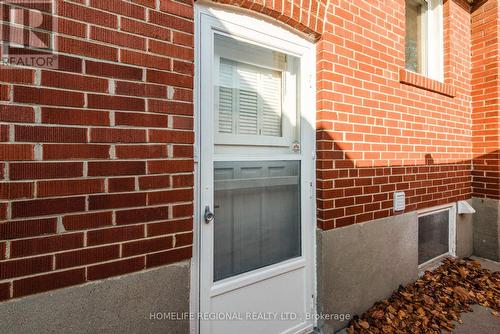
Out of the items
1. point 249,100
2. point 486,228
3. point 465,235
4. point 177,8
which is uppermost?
point 177,8

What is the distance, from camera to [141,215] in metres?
1.48

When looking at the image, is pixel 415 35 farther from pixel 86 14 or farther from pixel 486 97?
pixel 86 14

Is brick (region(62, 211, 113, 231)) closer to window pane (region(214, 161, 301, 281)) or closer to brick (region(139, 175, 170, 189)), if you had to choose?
brick (region(139, 175, 170, 189))

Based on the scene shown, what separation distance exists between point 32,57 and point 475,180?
16.5 feet

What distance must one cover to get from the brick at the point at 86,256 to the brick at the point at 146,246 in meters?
0.04

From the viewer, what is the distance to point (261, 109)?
215 centimetres

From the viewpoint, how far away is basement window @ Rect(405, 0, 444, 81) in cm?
348

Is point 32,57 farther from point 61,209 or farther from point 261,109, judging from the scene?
point 261,109

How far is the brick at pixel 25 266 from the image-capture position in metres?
1.17

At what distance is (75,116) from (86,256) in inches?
27.3

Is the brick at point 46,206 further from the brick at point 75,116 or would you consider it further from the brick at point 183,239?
the brick at point 183,239

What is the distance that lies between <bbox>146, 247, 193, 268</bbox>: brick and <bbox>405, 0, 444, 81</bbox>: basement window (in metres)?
3.57

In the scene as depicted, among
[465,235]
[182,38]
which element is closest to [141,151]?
[182,38]

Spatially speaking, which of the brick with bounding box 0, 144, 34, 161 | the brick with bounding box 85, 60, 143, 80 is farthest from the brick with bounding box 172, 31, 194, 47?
the brick with bounding box 0, 144, 34, 161
